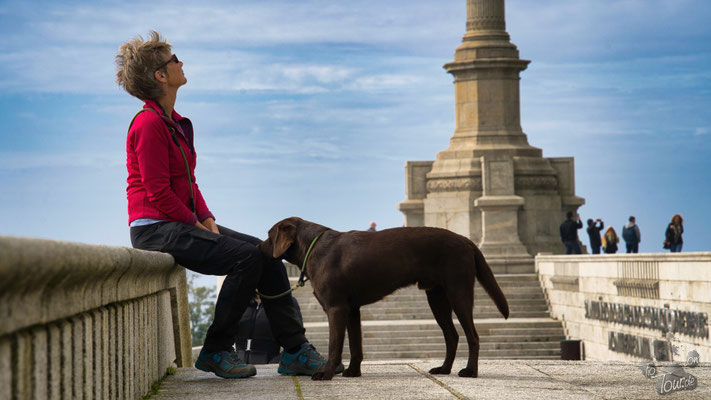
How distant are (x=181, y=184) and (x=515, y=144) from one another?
103 feet

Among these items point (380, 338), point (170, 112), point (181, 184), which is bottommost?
point (380, 338)

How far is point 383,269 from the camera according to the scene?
666 centimetres

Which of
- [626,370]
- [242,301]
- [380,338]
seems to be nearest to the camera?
[242,301]

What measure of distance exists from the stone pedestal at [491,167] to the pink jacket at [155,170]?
2951 cm

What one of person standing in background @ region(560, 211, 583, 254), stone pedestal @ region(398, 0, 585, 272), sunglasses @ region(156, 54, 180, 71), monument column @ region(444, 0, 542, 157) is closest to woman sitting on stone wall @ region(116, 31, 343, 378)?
sunglasses @ region(156, 54, 180, 71)

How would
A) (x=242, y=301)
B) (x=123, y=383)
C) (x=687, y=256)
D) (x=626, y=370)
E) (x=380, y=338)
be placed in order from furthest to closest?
1. (x=380, y=338)
2. (x=687, y=256)
3. (x=626, y=370)
4. (x=242, y=301)
5. (x=123, y=383)

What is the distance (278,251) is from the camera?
22.0 feet

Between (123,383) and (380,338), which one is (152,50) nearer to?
(123,383)

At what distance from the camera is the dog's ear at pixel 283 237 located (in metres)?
6.71

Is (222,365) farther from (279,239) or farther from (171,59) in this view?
(171,59)

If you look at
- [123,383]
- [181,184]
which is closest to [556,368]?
[181,184]

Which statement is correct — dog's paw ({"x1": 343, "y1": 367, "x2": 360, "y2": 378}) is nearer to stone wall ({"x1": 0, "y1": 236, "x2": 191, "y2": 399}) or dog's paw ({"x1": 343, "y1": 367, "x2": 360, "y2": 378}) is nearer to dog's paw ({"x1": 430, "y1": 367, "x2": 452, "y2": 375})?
dog's paw ({"x1": 430, "y1": 367, "x2": 452, "y2": 375})

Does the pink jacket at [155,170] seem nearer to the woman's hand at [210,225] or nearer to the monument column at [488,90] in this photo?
the woman's hand at [210,225]

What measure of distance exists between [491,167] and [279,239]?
1182 inches
